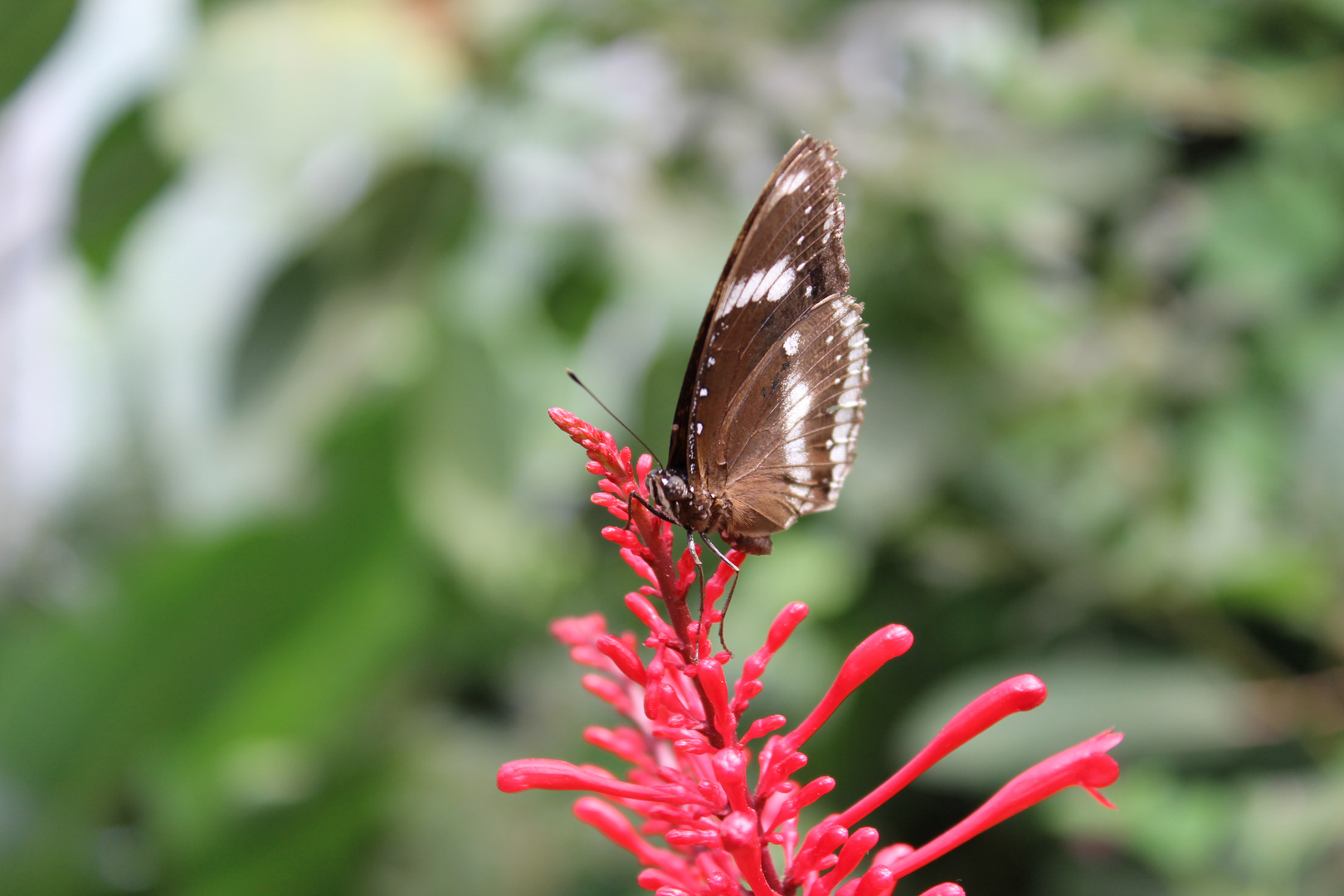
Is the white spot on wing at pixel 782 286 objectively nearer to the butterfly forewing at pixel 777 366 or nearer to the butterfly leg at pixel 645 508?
the butterfly forewing at pixel 777 366

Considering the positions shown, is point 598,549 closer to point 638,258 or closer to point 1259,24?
point 638,258

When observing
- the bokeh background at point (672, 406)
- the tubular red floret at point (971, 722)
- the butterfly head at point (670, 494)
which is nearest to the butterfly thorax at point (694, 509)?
the butterfly head at point (670, 494)

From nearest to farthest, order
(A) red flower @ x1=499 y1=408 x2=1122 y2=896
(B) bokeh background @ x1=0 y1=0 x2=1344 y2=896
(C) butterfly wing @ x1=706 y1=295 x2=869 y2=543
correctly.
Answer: (A) red flower @ x1=499 y1=408 x2=1122 y2=896 → (C) butterfly wing @ x1=706 y1=295 x2=869 y2=543 → (B) bokeh background @ x1=0 y1=0 x2=1344 y2=896

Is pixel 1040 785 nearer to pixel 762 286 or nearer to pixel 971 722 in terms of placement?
pixel 971 722

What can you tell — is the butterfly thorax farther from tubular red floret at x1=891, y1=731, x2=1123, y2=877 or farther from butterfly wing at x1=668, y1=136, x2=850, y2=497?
tubular red floret at x1=891, y1=731, x2=1123, y2=877

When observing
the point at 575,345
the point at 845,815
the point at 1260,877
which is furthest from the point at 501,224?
the point at 845,815

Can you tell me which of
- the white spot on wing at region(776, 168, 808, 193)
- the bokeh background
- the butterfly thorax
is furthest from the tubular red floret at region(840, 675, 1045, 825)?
the bokeh background
